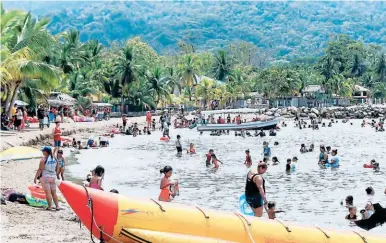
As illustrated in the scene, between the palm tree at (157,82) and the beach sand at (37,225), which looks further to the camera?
the palm tree at (157,82)

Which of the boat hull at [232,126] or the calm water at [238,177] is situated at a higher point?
the boat hull at [232,126]

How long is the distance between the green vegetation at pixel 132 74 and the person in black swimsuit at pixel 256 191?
1799cm

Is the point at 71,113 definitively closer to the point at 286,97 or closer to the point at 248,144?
the point at 248,144

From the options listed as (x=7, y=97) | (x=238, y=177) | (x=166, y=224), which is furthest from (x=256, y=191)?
(x=7, y=97)

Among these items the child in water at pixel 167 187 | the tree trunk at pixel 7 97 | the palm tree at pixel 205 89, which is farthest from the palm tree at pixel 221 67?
the child in water at pixel 167 187

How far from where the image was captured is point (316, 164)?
26.4m

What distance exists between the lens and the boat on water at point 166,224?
866 centimetres

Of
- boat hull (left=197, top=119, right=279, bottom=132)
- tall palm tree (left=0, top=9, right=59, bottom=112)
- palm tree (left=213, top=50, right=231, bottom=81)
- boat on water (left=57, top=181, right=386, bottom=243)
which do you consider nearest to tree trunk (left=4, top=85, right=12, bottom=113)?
tall palm tree (left=0, top=9, right=59, bottom=112)

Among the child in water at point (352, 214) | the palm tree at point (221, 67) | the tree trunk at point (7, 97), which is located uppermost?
the palm tree at point (221, 67)

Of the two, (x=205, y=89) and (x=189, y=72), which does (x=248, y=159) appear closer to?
(x=205, y=89)

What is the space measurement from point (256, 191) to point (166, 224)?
214 centimetres

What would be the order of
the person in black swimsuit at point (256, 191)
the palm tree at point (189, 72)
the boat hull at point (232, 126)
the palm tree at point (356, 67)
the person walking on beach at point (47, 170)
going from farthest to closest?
the palm tree at point (356, 67) < the palm tree at point (189, 72) < the boat hull at point (232, 126) < the person walking on beach at point (47, 170) < the person in black swimsuit at point (256, 191)

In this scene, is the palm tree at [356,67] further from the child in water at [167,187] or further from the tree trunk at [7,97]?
the child in water at [167,187]

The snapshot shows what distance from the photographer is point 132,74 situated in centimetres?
6097
